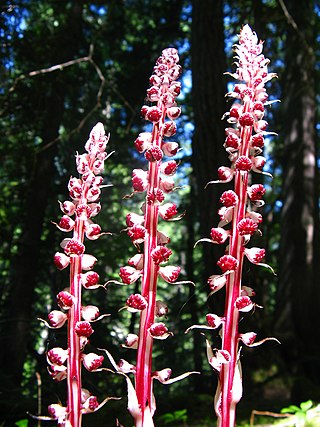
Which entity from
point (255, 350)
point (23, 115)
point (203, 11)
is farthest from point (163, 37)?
point (255, 350)

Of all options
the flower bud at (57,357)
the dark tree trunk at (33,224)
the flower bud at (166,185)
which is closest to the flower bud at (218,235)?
the flower bud at (166,185)

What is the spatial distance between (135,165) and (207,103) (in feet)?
16.9

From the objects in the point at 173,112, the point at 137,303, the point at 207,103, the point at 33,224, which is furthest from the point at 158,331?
the point at 33,224

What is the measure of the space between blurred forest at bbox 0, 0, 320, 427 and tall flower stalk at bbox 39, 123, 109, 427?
633mm

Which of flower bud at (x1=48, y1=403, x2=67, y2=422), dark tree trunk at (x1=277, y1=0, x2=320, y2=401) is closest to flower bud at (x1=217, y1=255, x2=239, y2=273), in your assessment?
flower bud at (x1=48, y1=403, x2=67, y2=422)

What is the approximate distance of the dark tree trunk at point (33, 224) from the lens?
5.44m

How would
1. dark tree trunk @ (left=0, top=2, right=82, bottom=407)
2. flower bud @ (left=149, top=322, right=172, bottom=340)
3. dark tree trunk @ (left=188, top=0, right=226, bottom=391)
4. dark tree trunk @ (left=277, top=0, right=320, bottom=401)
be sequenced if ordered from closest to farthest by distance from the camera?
flower bud @ (left=149, top=322, right=172, bottom=340) → dark tree trunk @ (left=188, top=0, right=226, bottom=391) → dark tree trunk @ (left=277, top=0, right=320, bottom=401) → dark tree trunk @ (left=0, top=2, right=82, bottom=407)

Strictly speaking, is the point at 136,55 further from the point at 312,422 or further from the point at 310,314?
the point at 312,422

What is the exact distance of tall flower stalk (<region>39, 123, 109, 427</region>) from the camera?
28.5 inches

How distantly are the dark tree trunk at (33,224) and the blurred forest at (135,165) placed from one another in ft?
0.07

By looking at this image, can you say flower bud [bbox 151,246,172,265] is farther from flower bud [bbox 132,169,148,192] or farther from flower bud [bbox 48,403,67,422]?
Answer: flower bud [bbox 48,403,67,422]

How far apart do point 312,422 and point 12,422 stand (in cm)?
149

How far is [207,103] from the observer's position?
13.2ft

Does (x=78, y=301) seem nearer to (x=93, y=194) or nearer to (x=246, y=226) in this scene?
(x=93, y=194)
